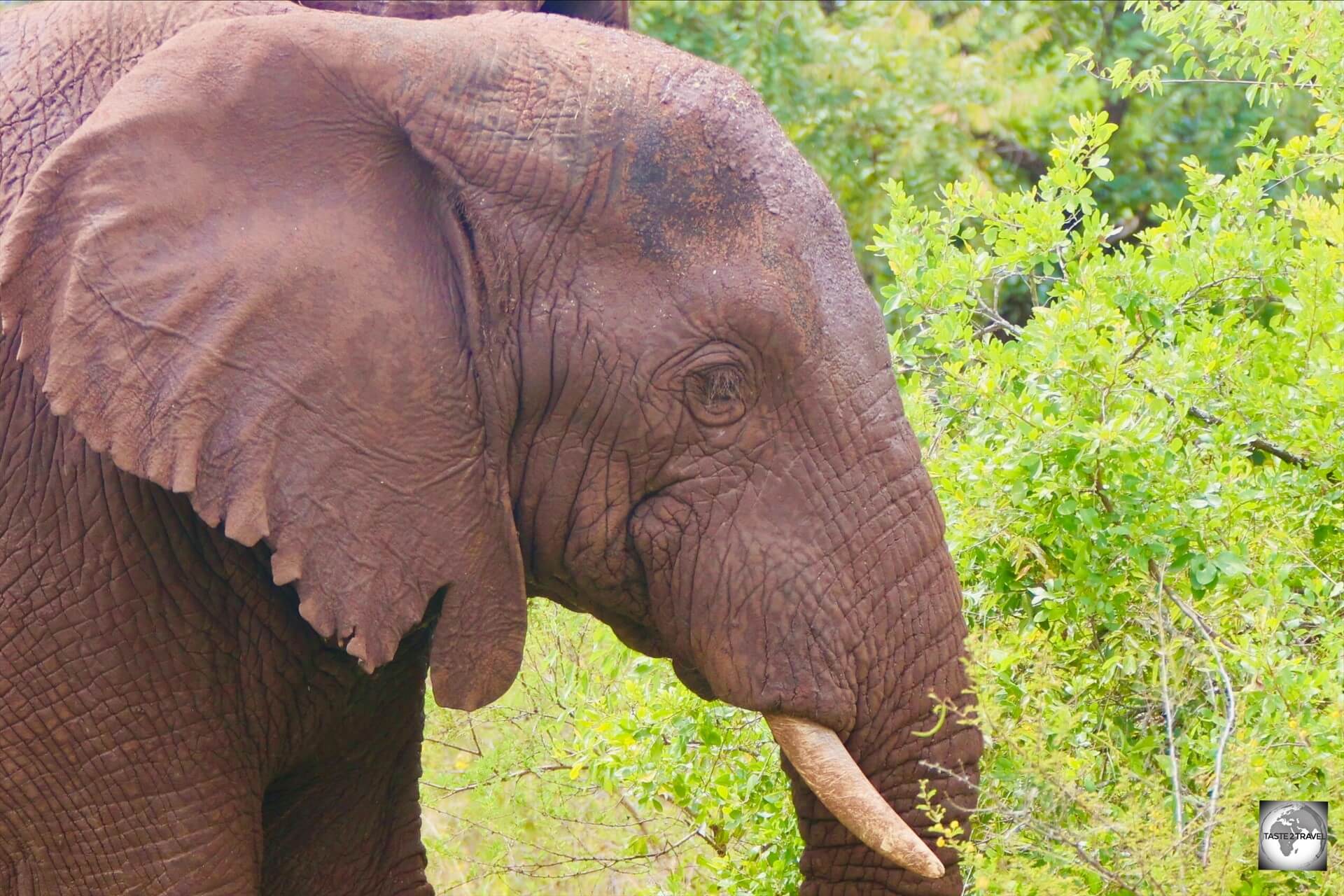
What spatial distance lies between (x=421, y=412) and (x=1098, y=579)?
1385 mm

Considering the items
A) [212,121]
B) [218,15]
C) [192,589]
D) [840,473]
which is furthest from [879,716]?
[218,15]

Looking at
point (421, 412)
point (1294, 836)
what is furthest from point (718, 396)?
point (1294, 836)

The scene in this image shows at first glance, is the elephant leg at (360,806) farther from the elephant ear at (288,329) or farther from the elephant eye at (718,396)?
the elephant eye at (718,396)

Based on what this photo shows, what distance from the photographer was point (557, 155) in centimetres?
317

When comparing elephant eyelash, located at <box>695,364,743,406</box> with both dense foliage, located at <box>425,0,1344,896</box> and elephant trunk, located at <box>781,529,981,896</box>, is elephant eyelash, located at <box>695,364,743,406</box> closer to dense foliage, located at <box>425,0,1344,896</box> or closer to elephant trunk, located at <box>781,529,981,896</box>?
elephant trunk, located at <box>781,529,981,896</box>

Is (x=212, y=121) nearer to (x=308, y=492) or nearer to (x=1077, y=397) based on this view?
(x=308, y=492)

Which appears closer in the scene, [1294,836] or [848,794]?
[848,794]

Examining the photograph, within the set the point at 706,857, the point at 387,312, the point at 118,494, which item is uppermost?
the point at 387,312

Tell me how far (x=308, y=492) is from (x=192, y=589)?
1.26ft

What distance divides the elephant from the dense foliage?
13.4 inches

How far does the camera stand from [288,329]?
120 inches

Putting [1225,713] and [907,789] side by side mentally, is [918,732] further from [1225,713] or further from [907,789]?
[1225,713]

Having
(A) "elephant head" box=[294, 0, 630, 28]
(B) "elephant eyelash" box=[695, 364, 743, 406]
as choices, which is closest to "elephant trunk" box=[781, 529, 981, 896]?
(B) "elephant eyelash" box=[695, 364, 743, 406]

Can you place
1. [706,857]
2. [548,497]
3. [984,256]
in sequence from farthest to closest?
[706,857] → [984,256] → [548,497]
